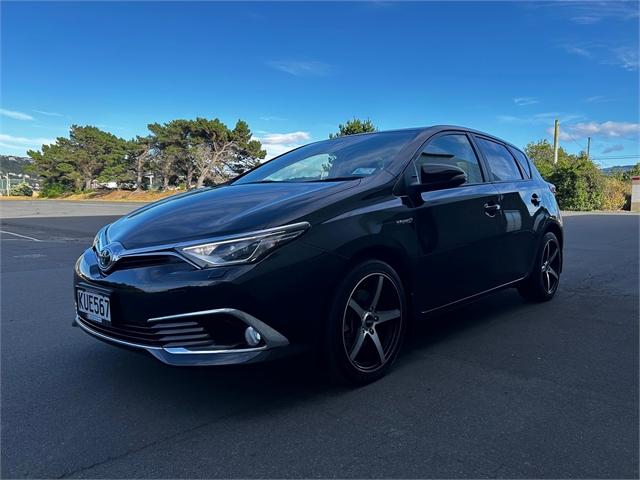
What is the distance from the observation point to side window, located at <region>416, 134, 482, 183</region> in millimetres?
3838

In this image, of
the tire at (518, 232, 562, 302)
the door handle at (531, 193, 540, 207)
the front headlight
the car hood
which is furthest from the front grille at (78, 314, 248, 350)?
the door handle at (531, 193, 540, 207)

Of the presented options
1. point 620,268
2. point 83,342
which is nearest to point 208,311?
point 83,342

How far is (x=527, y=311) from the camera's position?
16.7 feet

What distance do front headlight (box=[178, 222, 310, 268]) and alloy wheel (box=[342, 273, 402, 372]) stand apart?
2.13 feet

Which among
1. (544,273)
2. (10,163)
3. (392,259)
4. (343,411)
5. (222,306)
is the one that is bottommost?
(343,411)

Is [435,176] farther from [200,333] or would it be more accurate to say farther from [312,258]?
[200,333]

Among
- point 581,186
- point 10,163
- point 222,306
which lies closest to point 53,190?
point 10,163

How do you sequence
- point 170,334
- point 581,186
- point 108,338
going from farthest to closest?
1. point 581,186
2. point 108,338
3. point 170,334

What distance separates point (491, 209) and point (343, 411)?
2.28 meters

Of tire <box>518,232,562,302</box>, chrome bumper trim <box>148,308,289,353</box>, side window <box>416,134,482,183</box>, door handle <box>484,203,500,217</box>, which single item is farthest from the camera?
tire <box>518,232,562,302</box>

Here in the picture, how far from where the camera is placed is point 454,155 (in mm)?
4184

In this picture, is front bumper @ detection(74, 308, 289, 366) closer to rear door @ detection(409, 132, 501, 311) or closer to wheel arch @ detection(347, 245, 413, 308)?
wheel arch @ detection(347, 245, 413, 308)

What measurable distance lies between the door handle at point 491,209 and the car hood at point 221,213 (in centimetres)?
147

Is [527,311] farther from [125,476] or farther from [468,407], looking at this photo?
[125,476]
